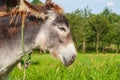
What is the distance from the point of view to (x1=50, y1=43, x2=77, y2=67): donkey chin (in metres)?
4.35

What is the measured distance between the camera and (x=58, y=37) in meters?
4.44

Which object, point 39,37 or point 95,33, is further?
point 95,33

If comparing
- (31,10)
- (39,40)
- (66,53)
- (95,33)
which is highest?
(31,10)

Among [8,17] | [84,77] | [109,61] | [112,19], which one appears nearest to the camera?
[8,17]

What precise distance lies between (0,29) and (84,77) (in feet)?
12.5

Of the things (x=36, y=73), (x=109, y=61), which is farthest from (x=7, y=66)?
(x=109, y=61)

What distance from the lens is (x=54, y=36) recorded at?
4426mm

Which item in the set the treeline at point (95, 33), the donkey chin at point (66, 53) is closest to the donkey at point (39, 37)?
the donkey chin at point (66, 53)

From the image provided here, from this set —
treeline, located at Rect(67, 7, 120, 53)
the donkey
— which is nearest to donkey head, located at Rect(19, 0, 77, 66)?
the donkey

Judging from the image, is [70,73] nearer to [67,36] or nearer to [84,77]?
[84,77]

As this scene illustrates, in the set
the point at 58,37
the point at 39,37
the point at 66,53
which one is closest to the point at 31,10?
the point at 39,37

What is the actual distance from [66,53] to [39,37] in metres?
0.38

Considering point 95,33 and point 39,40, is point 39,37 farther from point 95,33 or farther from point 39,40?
point 95,33

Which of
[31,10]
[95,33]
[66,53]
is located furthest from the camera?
[95,33]
